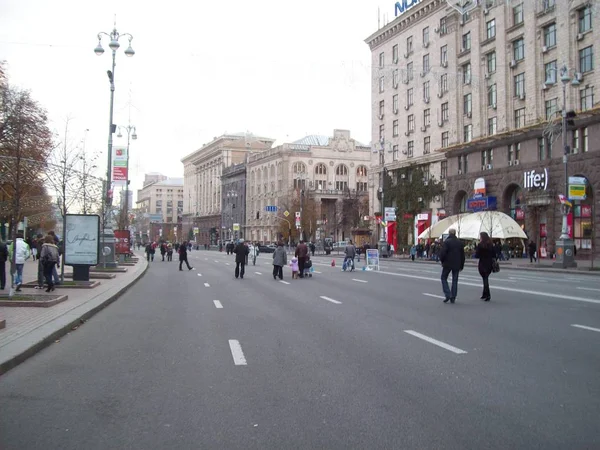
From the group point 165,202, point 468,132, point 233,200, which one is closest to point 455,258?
point 468,132

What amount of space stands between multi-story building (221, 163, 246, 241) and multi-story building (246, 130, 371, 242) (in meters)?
10.5

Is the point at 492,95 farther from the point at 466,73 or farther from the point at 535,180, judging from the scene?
the point at 535,180

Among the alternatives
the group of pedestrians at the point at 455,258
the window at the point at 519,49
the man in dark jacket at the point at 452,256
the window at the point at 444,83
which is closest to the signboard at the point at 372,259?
the group of pedestrians at the point at 455,258

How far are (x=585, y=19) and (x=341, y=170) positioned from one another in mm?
69984

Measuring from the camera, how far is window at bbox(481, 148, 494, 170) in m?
50.2

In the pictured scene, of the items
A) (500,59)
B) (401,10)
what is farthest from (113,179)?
(401,10)

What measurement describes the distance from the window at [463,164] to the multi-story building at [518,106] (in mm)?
91

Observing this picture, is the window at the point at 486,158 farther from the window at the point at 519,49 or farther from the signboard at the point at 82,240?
the signboard at the point at 82,240

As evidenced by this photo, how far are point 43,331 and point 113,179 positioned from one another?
70.7 ft

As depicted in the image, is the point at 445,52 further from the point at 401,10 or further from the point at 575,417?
the point at 575,417

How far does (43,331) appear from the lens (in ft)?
33.9

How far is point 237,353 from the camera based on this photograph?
355 inches

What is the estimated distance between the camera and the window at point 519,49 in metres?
47.0

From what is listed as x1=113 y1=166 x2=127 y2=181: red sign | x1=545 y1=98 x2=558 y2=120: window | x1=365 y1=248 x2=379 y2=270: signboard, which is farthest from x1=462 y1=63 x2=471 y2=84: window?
x1=113 y1=166 x2=127 y2=181: red sign
